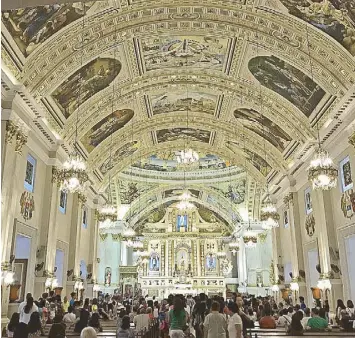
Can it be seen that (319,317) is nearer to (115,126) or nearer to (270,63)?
(270,63)

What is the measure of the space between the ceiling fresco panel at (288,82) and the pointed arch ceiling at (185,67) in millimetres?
41

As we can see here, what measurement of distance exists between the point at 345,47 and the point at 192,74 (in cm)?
523

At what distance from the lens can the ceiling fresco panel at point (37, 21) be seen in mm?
8508

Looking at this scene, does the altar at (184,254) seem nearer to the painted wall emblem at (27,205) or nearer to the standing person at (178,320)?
the painted wall emblem at (27,205)

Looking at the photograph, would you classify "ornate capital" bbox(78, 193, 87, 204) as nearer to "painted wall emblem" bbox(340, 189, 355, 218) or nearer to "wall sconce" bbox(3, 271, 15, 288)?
"wall sconce" bbox(3, 271, 15, 288)

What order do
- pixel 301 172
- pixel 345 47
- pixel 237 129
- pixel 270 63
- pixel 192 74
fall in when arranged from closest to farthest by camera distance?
pixel 345 47 → pixel 270 63 → pixel 192 74 → pixel 301 172 → pixel 237 129

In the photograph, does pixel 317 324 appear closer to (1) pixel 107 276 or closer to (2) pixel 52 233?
(2) pixel 52 233

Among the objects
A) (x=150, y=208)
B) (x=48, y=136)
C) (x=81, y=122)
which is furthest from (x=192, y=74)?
(x=150, y=208)

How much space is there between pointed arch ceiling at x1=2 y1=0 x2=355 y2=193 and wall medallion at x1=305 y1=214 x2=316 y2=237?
8.16 ft

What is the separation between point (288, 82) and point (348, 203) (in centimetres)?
408

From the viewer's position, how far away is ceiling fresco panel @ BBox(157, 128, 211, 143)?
18558 mm

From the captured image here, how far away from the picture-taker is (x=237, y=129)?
55.4 ft

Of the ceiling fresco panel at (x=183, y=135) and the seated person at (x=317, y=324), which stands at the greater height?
the ceiling fresco panel at (x=183, y=135)

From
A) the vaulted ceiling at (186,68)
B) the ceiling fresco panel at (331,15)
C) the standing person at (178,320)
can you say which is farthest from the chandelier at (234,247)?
the standing person at (178,320)
